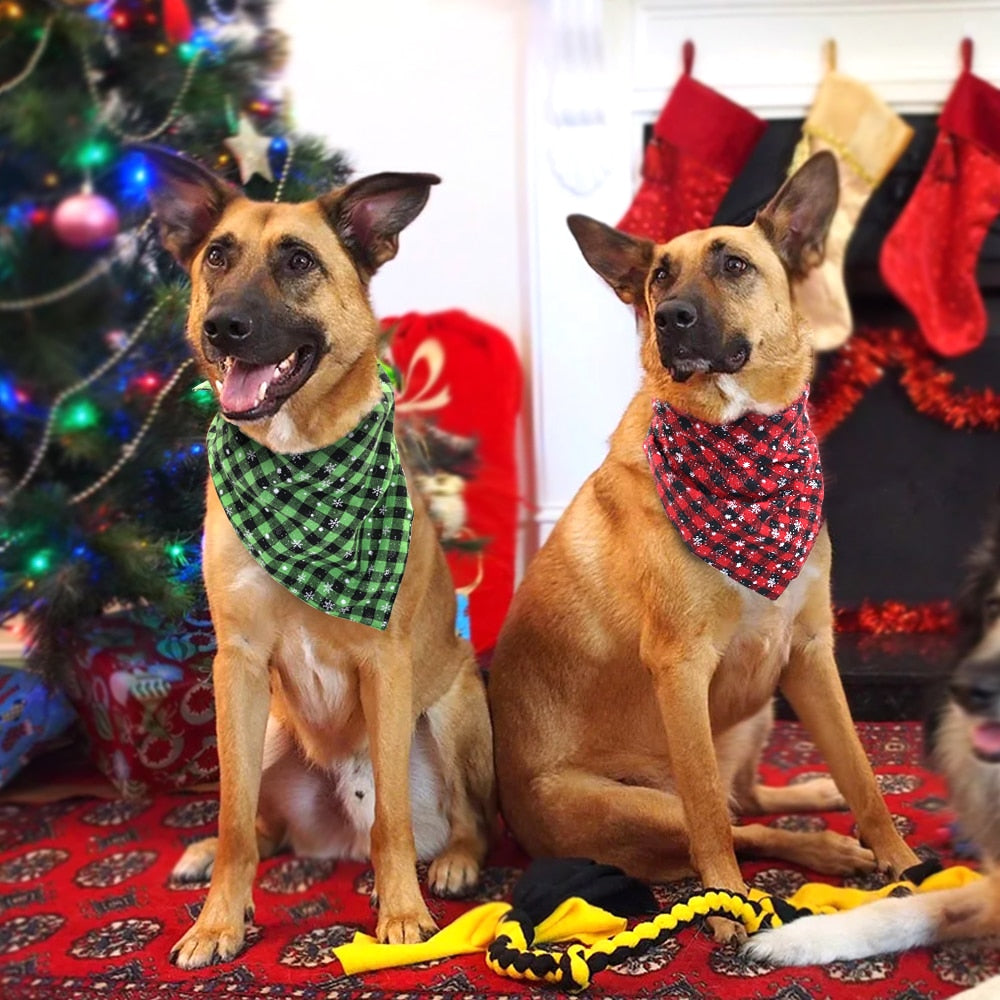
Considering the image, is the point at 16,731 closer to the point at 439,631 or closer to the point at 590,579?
the point at 439,631

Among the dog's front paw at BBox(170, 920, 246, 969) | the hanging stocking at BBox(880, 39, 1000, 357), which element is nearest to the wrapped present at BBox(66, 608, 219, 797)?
the dog's front paw at BBox(170, 920, 246, 969)

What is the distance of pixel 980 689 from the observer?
156cm

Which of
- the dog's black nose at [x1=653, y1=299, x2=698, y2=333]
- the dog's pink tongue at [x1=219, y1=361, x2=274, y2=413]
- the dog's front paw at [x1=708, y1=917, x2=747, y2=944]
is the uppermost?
the dog's black nose at [x1=653, y1=299, x2=698, y2=333]

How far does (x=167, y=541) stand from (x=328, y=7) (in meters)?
1.95

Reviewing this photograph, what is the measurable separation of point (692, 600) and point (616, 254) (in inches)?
26.7

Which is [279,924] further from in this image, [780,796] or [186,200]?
[186,200]

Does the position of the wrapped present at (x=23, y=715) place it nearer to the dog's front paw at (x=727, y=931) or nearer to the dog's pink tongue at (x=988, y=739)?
the dog's front paw at (x=727, y=931)

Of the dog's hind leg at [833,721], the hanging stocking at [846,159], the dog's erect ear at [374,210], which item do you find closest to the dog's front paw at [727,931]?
the dog's hind leg at [833,721]

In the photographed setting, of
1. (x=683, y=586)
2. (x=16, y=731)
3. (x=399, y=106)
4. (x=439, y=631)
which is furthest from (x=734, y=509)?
(x=399, y=106)

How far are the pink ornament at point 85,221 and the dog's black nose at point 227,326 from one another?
97 cm

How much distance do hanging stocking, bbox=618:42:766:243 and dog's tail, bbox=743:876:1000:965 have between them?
204cm

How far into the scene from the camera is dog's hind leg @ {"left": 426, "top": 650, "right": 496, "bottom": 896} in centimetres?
210

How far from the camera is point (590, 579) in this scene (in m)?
2.05

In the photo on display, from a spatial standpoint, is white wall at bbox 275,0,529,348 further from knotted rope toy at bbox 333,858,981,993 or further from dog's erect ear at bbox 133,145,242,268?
knotted rope toy at bbox 333,858,981,993
